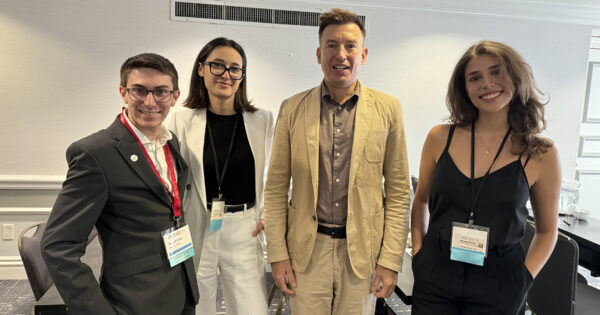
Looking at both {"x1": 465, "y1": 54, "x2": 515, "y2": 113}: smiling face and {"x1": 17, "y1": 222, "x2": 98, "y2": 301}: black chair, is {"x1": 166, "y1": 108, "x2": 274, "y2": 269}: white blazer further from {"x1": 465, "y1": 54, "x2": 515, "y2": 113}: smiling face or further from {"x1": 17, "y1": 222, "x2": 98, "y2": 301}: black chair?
{"x1": 465, "y1": 54, "x2": 515, "y2": 113}: smiling face

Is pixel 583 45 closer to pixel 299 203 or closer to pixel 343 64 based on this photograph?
pixel 343 64

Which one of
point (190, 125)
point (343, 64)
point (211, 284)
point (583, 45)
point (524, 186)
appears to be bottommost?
point (211, 284)

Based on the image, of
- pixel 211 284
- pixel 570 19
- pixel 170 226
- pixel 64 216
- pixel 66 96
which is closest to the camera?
pixel 64 216

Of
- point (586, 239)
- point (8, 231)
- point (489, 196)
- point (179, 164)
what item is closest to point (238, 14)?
point (179, 164)

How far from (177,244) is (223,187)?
1.39 feet

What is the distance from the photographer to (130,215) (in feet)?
3.74

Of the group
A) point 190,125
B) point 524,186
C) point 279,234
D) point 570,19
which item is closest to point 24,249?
point 190,125

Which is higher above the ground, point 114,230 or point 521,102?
point 521,102

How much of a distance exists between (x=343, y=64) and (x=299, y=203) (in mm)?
591

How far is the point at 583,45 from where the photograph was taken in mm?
A: 3740

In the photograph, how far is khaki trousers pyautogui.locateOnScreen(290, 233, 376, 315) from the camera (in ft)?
4.58

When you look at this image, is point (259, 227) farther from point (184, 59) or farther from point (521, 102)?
point (184, 59)

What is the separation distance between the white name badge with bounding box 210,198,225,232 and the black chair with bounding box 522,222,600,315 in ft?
5.71

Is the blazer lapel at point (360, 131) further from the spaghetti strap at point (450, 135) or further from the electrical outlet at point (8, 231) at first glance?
the electrical outlet at point (8, 231)
